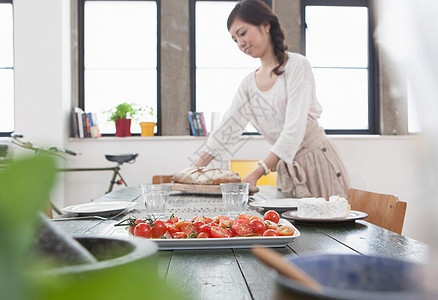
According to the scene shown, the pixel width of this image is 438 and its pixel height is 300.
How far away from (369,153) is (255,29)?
8.02ft

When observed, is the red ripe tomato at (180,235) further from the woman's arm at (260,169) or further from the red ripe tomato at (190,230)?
the woman's arm at (260,169)

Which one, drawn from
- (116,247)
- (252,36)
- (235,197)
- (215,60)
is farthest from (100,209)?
(215,60)

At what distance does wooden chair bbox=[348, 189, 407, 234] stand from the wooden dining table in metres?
0.28

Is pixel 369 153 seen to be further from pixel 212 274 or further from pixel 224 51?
pixel 212 274

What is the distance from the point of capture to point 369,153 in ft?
14.0

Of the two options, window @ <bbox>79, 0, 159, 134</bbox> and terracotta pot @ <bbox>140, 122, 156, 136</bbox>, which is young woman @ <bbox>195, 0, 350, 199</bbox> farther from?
window @ <bbox>79, 0, 159, 134</bbox>

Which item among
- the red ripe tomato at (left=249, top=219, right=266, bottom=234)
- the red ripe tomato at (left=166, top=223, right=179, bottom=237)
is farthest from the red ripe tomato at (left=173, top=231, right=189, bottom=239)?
the red ripe tomato at (left=249, top=219, right=266, bottom=234)

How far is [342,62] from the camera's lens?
4.60 metres

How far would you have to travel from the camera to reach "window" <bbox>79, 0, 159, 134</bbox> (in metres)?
4.37

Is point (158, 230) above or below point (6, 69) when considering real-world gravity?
below

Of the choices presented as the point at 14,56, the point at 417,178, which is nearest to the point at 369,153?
the point at 14,56

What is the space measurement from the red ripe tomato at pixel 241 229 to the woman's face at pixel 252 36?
1695 mm

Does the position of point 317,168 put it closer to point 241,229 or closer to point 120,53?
point 241,229

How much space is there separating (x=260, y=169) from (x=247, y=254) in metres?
1.31
